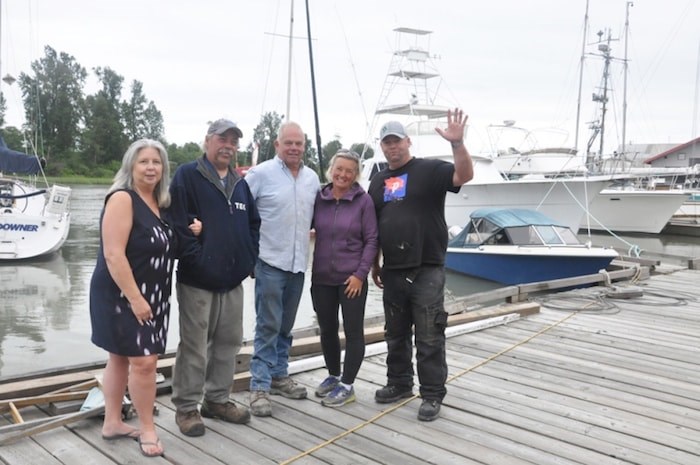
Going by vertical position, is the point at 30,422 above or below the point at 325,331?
below

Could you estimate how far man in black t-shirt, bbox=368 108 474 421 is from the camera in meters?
3.42

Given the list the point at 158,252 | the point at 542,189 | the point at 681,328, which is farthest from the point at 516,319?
the point at 542,189

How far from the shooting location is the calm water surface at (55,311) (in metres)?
7.47

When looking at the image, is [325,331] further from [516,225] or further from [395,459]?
[516,225]

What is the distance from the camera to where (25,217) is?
623 inches

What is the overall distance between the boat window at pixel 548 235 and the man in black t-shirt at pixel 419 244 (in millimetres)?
8701

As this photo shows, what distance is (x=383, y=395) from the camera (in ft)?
11.9

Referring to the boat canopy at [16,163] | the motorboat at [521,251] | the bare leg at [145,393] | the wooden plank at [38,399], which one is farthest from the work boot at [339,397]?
the boat canopy at [16,163]

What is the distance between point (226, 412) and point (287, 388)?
0.53 metres

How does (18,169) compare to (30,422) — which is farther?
(18,169)

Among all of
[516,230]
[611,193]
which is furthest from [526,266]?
[611,193]

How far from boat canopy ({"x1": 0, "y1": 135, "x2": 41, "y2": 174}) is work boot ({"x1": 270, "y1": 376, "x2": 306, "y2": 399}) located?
15021mm

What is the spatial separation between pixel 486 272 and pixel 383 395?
912 centimetres

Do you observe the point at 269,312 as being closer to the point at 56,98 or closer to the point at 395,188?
the point at 395,188
